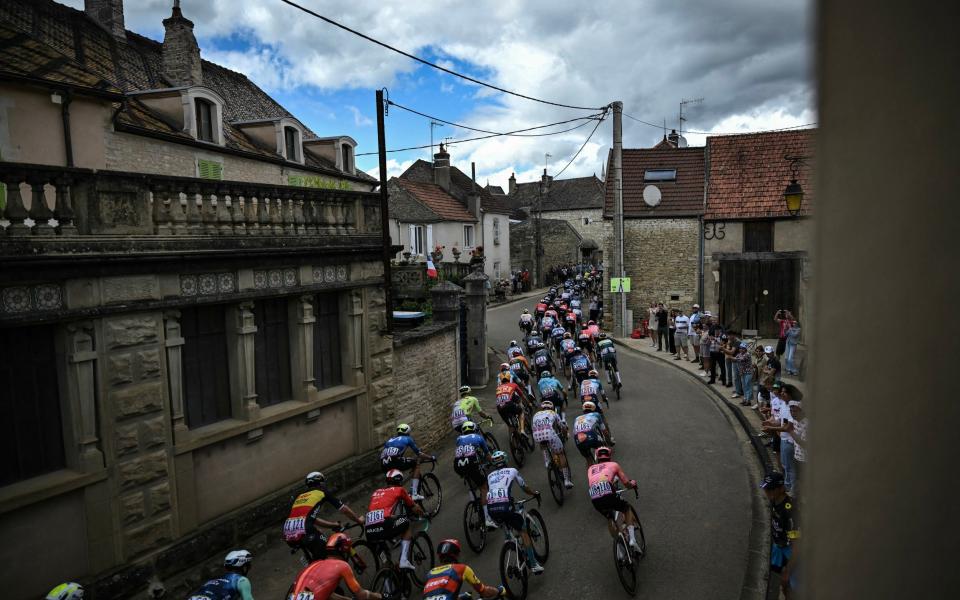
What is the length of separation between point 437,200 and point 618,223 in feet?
61.8

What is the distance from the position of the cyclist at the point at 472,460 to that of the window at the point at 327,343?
327 centimetres

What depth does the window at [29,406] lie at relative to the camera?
24.0 feet

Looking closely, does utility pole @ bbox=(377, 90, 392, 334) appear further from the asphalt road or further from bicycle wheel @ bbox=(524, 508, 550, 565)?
bicycle wheel @ bbox=(524, 508, 550, 565)

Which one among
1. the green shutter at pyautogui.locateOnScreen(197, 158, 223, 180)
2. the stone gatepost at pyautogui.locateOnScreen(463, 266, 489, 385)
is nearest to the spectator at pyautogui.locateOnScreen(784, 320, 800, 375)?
the stone gatepost at pyautogui.locateOnScreen(463, 266, 489, 385)

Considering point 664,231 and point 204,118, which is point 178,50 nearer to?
point 204,118

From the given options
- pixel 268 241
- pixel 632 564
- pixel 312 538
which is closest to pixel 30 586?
pixel 312 538

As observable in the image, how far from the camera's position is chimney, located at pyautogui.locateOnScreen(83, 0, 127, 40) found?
18203 mm

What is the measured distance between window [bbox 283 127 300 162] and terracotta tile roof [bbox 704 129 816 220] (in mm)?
17029

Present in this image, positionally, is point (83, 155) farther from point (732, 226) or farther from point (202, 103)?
point (732, 226)

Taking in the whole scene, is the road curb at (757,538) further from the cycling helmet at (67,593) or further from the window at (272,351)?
the window at (272,351)

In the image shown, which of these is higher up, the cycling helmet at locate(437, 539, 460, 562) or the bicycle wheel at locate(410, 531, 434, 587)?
the cycling helmet at locate(437, 539, 460, 562)

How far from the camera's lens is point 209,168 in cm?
1648

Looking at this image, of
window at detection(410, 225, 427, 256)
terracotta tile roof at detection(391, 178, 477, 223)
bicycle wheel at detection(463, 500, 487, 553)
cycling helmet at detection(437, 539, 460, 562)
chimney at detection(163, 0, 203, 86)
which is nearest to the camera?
cycling helmet at detection(437, 539, 460, 562)

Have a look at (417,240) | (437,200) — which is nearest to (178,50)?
(417,240)
